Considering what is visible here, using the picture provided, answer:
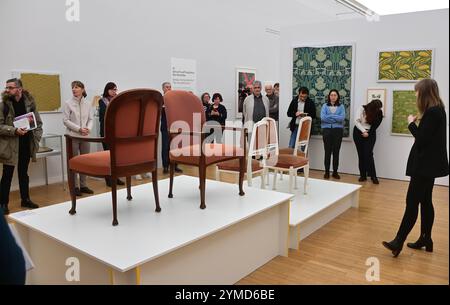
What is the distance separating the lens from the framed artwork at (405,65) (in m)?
6.40

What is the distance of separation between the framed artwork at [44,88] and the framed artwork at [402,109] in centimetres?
526

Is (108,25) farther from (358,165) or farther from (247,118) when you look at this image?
(358,165)

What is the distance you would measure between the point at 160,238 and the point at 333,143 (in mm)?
4792

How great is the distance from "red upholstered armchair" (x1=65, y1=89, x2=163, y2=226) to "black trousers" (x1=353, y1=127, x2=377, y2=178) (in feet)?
14.4

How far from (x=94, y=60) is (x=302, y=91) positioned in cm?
350

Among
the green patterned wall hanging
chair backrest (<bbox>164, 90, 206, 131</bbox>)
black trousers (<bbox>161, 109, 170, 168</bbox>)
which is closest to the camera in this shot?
chair backrest (<bbox>164, 90, 206, 131</bbox>)

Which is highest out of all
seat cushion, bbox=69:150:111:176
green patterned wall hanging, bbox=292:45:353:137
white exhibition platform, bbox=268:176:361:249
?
green patterned wall hanging, bbox=292:45:353:137

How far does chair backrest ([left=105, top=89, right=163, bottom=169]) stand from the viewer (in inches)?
116

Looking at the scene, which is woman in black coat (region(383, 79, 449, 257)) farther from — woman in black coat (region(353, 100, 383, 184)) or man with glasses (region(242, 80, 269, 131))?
man with glasses (region(242, 80, 269, 131))

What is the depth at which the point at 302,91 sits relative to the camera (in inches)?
284

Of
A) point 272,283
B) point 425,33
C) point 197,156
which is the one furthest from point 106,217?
point 425,33

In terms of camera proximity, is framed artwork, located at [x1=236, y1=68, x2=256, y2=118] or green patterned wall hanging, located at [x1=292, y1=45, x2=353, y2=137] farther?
framed artwork, located at [x1=236, y1=68, x2=256, y2=118]

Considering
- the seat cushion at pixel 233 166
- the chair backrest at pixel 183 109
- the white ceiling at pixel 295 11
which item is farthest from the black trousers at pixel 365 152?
the white ceiling at pixel 295 11

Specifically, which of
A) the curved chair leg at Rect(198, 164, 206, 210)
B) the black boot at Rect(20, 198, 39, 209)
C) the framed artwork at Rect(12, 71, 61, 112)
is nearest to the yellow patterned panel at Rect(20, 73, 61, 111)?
the framed artwork at Rect(12, 71, 61, 112)
